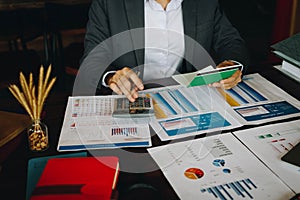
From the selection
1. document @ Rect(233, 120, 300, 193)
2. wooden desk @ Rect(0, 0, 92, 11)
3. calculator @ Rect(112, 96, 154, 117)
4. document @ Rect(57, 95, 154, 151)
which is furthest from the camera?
wooden desk @ Rect(0, 0, 92, 11)

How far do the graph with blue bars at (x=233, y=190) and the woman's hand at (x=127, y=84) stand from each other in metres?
0.43

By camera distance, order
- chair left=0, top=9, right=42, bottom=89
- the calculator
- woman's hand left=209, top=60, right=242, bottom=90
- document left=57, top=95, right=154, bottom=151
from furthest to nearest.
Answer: chair left=0, top=9, right=42, bottom=89
woman's hand left=209, top=60, right=242, bottom=90
the calculator
document left=57, top=95, right=154, bottom=151

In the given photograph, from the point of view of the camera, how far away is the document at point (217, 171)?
3.07 feet

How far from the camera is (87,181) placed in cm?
94

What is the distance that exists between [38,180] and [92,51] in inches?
27.8

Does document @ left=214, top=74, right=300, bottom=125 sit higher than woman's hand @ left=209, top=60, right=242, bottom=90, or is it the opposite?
woman's hand @ left=209, top=60, right=242, bottom=90

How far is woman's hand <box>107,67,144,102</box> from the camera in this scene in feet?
4.18

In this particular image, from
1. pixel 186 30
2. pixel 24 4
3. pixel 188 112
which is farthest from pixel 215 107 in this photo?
pixel 24 4

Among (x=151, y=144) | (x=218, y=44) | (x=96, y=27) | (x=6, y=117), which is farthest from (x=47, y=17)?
(x=151, y=144)

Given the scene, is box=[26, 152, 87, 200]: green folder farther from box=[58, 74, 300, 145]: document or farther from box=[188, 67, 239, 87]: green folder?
box=[188, 67, 239, 87]: green folder

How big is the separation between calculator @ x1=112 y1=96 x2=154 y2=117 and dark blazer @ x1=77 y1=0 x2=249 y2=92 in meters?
0.29

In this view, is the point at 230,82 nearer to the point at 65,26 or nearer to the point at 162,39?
the point at 162,39

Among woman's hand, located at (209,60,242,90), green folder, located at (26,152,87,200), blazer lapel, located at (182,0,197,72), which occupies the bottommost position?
green folder, located at (26,152,87,200)

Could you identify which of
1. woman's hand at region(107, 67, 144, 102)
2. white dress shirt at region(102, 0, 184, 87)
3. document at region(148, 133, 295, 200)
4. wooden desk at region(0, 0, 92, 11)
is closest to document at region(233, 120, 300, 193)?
document at region(148, 133, 295, 200)
